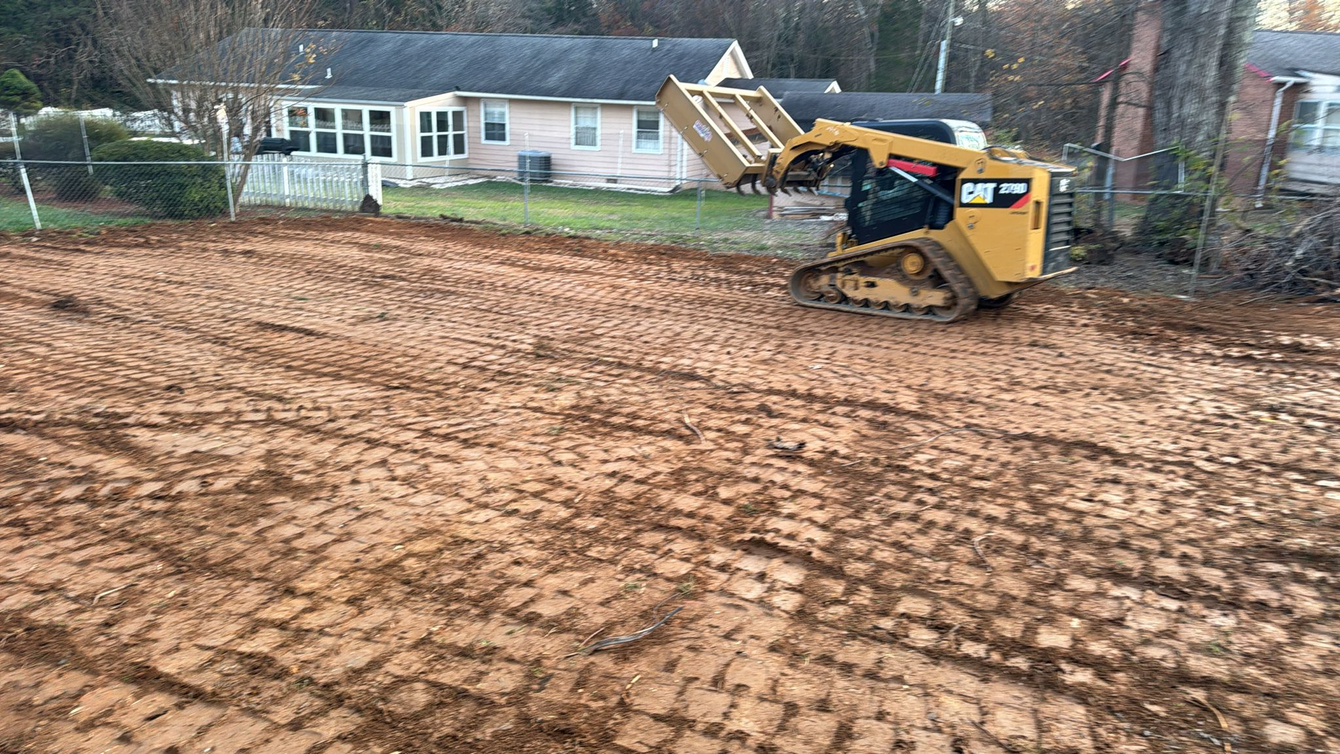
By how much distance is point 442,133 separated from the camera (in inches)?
1111

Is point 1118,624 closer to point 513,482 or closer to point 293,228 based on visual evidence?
point 513,482

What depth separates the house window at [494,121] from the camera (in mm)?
28781

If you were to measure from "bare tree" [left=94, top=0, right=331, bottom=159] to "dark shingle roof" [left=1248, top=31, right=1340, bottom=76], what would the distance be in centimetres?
2223

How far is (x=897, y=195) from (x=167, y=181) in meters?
14.2

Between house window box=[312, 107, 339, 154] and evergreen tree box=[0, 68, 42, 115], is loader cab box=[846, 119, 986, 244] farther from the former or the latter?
evergreen tree box=[0, 68, 42, 115]

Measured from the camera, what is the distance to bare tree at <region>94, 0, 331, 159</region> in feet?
58.0

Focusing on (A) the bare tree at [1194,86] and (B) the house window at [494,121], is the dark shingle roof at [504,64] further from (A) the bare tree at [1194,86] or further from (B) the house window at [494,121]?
(A) the bare tree at [1194,86]

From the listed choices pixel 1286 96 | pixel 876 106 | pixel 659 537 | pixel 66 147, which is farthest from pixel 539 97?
pixel 659 537

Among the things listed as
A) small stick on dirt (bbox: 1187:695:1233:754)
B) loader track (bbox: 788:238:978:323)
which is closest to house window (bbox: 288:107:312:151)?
loader track (bbox: 788:238:978:323)

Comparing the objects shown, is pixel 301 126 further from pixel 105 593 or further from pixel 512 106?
pixel 105 593

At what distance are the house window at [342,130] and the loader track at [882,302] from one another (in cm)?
1925

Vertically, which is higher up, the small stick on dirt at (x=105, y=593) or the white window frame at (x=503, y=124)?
the white window frame at (x=503, y=124)

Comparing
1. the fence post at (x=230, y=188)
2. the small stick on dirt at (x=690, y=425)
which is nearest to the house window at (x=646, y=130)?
the fence post at (x=230, y=188)

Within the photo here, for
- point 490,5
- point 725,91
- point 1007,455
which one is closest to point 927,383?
point 1007,455
